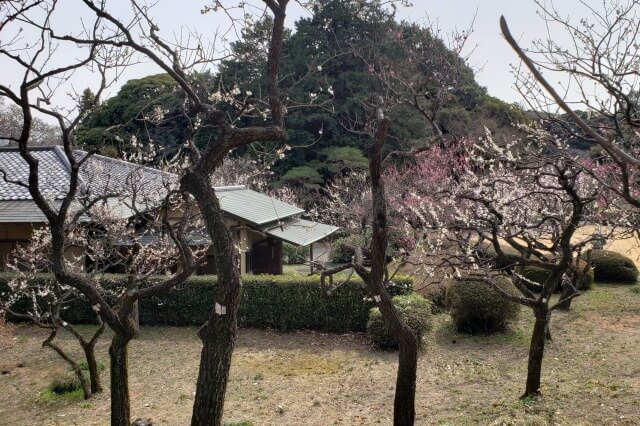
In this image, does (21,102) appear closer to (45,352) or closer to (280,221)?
(45,352)

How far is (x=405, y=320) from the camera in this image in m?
9.49

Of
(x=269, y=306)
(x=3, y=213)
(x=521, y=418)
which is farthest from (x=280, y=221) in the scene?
(x=521, y=418)

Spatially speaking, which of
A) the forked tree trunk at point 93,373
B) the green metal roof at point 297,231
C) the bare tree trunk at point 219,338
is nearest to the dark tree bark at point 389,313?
the bare tree trunk at point 219,338

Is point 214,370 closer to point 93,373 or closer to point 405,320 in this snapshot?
point 93,373

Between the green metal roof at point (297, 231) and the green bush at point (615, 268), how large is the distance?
843 cm

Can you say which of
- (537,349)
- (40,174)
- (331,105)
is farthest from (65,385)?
(331,105)

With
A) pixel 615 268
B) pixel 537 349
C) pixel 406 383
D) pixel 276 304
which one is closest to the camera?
pixel 406 383

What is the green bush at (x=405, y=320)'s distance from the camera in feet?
31.4

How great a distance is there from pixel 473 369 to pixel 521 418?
3.30 metres

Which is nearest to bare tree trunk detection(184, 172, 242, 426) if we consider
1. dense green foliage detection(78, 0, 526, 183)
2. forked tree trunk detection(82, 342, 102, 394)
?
forked tree trunk detection(82, 342, 102, 394)

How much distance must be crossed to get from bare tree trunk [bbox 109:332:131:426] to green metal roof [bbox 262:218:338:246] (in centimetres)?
898

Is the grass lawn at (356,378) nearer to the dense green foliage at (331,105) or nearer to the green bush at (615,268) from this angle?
the green bush at (615,268)

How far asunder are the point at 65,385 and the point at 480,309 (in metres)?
7.61

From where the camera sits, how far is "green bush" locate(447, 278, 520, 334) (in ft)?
34.3
